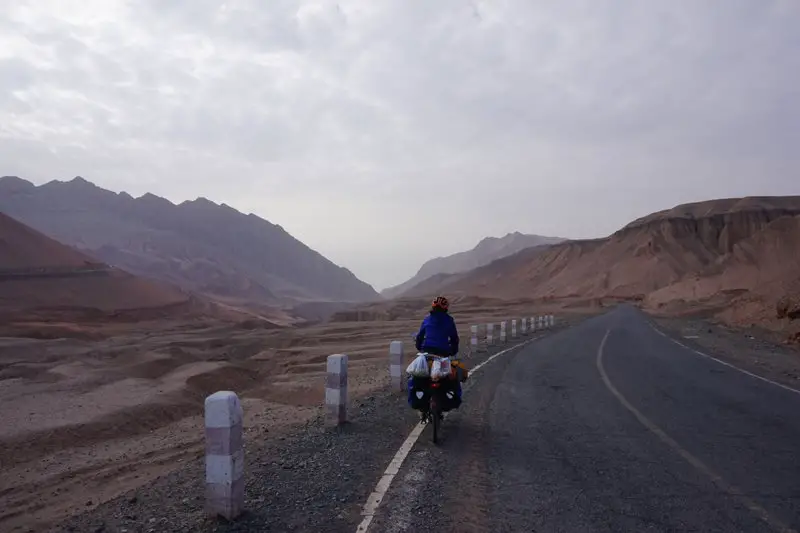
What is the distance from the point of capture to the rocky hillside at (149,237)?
13325 cm

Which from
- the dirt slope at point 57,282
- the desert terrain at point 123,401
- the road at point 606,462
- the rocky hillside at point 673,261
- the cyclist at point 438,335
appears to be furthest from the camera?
the rocky hillside at point 673,261

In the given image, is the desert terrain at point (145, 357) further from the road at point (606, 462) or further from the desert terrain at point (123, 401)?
the road at point (606, 462)

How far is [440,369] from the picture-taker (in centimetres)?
978

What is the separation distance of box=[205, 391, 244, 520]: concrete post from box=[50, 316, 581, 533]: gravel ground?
13cm

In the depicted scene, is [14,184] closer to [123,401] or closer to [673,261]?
[673,261]

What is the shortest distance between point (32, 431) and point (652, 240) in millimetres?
128821

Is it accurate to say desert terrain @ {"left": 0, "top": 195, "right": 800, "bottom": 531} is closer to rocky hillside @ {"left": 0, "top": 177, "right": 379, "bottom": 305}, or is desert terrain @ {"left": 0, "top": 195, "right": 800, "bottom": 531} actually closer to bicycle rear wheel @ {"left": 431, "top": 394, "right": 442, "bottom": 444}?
bicycle rear wheel @ {"left": 431, "top": 394, "right": 442, "bottom": 444}

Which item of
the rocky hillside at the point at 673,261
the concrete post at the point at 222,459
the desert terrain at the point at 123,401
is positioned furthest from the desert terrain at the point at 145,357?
the concrete post at the point at 222,459

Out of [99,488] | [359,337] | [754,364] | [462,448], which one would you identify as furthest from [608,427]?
[359,337]

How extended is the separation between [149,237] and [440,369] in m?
154

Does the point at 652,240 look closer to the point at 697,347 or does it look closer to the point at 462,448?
the point at 697,347

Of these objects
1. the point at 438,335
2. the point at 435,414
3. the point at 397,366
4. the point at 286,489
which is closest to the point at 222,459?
the point at 286,489

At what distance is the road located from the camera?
6.26 meters

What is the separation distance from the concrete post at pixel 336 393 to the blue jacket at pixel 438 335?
4.00 ft
